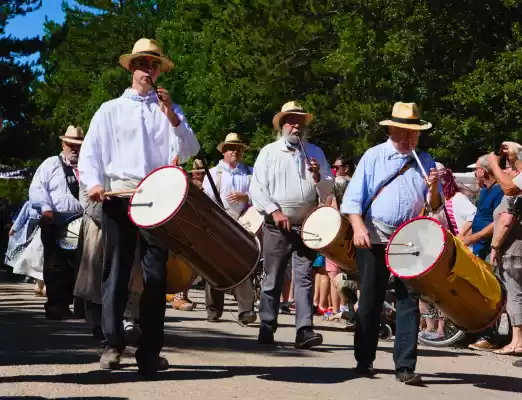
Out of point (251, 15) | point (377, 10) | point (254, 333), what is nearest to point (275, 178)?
point (254, 333)

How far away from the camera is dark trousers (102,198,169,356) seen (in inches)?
319

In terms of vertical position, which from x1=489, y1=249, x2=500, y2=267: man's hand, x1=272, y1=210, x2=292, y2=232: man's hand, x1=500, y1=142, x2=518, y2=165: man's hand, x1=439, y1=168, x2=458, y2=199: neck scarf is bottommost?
x1=489, y1=249, x2=500, y2=267: man's hand

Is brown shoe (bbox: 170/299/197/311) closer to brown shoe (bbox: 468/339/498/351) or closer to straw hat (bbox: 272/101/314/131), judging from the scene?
straw hat (bbox: 272/101/314/131)

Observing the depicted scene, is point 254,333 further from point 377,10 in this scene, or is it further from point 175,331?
point 377,10

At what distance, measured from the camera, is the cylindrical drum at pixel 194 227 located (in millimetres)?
7613

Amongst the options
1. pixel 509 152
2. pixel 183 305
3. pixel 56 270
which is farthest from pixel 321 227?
pixel 183 305

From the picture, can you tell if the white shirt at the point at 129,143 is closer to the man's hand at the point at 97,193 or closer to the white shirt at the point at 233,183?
the man's hand at the point at 97,193

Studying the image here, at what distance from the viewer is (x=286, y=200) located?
11219 millimetres

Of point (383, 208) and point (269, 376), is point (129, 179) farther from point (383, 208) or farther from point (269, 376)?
point (383, 208)

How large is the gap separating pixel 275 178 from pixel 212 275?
306cm

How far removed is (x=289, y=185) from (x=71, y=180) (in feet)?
8.41

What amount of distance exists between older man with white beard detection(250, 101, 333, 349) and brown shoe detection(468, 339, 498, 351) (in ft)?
5.59

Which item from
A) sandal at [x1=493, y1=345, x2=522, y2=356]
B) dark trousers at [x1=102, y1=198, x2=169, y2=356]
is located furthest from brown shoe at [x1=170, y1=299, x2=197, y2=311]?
dark trousers at [x1=102, y1=198, x2=169, y2=356]

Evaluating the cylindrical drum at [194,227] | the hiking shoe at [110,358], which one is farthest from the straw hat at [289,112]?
the hiking shoe at [110,358]
